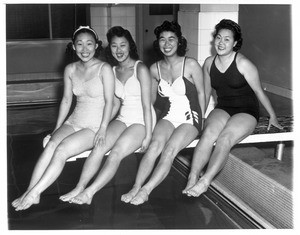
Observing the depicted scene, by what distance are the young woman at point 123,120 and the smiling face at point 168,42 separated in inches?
8.3

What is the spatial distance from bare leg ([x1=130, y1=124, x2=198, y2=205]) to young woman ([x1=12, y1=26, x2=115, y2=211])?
465 mm

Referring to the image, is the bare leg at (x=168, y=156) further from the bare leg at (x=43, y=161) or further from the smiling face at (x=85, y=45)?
the smiling face at (x=85, y=45)

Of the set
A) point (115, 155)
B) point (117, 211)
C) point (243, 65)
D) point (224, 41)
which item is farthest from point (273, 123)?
point (117, 211)

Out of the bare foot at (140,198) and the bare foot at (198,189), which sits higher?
the bare foot at (198,189)

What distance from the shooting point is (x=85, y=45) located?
3004mm

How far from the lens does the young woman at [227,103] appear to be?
2.95 metres

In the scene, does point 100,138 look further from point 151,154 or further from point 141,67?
point 141,67

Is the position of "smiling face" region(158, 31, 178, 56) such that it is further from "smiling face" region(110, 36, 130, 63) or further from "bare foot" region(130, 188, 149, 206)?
"bare foot" region(130, 188, 149, 206)

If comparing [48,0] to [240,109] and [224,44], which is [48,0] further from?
[240,109]

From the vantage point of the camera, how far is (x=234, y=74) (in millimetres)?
3152

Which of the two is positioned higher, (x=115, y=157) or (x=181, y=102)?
(x=181, y=102)

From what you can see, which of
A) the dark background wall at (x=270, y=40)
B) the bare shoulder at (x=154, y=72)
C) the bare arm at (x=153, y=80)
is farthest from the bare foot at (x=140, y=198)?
the dark background wall at (x=270, y=40)

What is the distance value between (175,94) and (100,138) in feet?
2.35

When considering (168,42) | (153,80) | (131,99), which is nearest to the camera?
(168,42)
